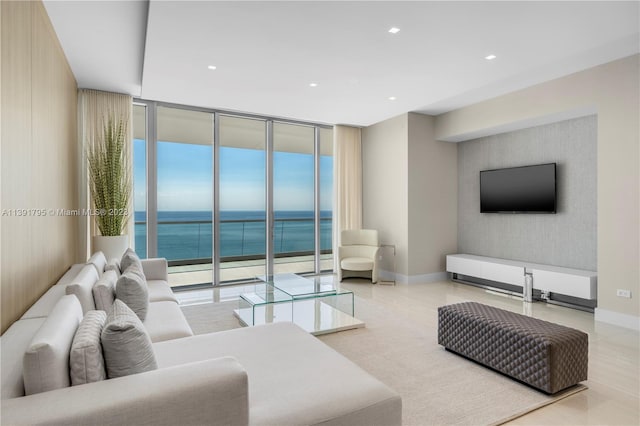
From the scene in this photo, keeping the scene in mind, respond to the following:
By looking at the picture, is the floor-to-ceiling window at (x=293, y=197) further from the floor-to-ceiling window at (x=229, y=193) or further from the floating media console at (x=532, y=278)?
the floating media console at (x=532, y=278)

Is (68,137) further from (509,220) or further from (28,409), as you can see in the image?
(509,220)

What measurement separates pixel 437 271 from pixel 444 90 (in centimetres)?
312

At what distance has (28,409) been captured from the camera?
122cm

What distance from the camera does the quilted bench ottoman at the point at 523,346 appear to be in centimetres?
242

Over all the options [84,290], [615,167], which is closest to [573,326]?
[615,167]

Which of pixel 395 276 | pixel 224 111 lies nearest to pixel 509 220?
pixel 395 276

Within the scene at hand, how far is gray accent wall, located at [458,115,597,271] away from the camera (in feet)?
15.4

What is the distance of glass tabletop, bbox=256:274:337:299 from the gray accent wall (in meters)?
3.18

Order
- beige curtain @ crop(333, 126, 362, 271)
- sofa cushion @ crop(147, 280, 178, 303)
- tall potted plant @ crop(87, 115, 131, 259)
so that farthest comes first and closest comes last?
beige curtain @ crop(333, 126, 362, 271) → tall potted plant @ crop(87, 115, 131, 259) → sofa cushion @ crop(147, 280, 178, 303)

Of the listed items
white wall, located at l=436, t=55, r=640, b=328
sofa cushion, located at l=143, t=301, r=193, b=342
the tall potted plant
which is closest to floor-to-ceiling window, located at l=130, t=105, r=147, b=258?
the tall potted plant

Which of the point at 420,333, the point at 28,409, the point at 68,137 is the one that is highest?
the point at 68,137

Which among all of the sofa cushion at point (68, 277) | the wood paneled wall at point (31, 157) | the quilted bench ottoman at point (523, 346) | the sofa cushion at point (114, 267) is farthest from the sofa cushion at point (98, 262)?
the quilted bench ottoman at point (523, 346)

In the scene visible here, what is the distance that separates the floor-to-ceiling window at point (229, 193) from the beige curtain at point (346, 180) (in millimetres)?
226

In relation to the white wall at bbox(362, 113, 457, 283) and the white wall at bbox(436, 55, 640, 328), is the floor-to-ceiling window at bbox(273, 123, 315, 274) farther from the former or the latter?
the white wall at bbox(436, 55, 640, 328)
